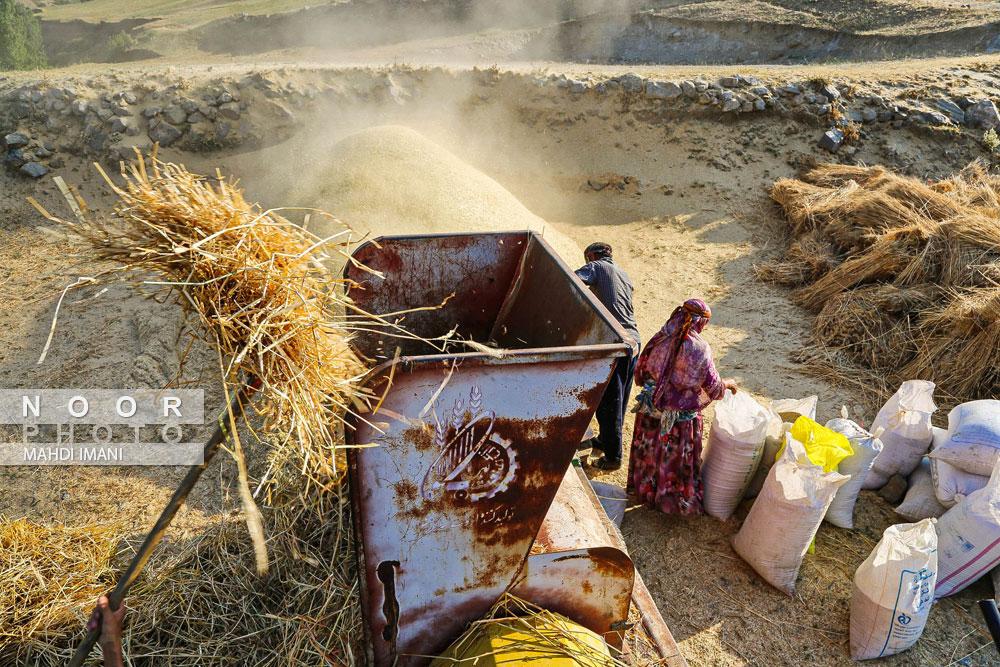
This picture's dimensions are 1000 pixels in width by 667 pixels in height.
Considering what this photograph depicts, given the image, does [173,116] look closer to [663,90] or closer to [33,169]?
[33,169]

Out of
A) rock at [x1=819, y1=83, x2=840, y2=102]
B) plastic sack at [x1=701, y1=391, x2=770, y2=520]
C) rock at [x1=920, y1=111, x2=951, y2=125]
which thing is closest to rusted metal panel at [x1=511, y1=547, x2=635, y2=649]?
plastic sack at [x1=701, y1=391, x2=770, y2=520]

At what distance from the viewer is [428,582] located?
228cm

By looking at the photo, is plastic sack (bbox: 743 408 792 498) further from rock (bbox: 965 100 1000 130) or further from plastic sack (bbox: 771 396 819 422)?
rock (bbox: 965 100 1000 130)

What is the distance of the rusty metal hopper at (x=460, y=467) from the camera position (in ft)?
6.31

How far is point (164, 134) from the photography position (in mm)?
8852

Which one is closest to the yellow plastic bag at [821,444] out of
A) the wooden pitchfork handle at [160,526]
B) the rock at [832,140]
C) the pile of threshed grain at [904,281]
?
the pile of threshed grain at [904,281]

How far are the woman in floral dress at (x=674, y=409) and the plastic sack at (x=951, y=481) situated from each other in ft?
4.51

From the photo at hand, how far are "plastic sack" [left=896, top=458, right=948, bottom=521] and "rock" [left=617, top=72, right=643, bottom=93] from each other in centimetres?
800

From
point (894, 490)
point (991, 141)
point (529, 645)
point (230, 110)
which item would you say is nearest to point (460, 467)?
point (529, 645)

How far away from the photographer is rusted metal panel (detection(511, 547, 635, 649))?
238cm

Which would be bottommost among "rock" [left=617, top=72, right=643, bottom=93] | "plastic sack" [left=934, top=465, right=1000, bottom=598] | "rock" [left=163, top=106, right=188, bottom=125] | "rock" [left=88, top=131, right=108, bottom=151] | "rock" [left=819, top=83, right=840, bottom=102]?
"plastic sack" [left=934, top=465, right=1000, bottom=598]

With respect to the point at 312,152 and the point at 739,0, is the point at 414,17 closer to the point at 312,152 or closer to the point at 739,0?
the point at 739,0

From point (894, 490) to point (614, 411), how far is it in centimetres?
191

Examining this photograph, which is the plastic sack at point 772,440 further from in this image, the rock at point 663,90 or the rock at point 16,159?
the rock at point 16,159
